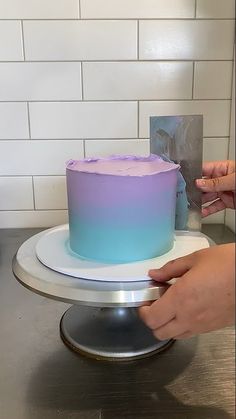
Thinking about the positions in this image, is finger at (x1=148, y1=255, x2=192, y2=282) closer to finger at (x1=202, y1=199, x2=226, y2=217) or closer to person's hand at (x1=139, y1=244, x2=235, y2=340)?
person's hand at (x1=139, y1=244, x2=235, y2=340)

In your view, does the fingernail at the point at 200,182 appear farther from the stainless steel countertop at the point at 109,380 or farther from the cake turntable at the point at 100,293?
the stainless steel countertop at the point at 109,380

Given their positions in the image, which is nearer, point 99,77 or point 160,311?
point 160,311

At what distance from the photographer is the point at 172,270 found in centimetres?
40

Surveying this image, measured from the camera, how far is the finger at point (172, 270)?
1.29 feet

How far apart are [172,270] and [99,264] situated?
8 centimetres

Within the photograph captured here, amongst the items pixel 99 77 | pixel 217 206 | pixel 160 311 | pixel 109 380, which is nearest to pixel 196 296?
pixel 160 311

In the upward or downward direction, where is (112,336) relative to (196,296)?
downward

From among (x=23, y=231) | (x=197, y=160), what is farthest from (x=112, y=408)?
(x=23, y=231)

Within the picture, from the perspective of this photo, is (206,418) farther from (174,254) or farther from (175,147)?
(175,147)

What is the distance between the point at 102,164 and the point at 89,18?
1.33 ft

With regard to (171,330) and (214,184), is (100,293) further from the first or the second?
(214,184)

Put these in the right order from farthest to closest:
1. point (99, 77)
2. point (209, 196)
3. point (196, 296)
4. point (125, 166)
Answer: point (99, 77) → point (209, 196) → point (125, 166) → point (196, 296)

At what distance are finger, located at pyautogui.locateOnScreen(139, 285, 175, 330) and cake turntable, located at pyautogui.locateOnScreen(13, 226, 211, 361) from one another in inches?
0.4

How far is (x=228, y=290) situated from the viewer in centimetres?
33
